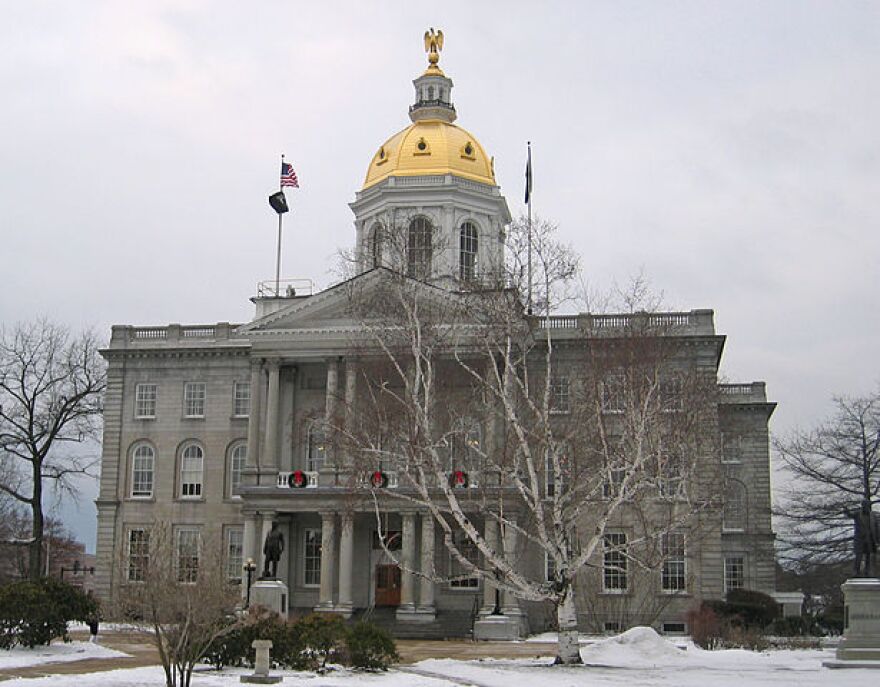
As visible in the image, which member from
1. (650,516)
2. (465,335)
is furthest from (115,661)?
(650,516)

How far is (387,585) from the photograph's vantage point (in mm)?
53938

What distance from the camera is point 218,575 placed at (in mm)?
24906

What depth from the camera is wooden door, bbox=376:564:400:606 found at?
53.5 meters

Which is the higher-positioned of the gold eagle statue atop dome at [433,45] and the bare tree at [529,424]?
the gold eagle statue atop dome at [433,45]

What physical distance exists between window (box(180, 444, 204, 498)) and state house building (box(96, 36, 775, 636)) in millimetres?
86

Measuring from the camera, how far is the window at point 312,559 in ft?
180

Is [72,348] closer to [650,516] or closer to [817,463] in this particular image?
[650,516]

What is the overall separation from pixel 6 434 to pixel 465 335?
82.0 ft

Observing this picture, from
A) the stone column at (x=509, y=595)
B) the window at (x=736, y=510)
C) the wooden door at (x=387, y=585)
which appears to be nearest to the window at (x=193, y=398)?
the wooden door at (x=387, y=585)

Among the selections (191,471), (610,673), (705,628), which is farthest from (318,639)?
(191,471)

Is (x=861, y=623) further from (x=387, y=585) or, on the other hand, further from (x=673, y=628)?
(x=387, y=585)

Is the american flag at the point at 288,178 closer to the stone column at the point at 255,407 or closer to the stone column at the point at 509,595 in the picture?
the stone column at the point at 255,407

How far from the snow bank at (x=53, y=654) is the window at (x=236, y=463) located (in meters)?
23.7

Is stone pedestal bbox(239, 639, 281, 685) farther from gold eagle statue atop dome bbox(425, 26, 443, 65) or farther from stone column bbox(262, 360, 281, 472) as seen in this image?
gold eagle statue atop dome bbox(425, 26, 443, 65)
